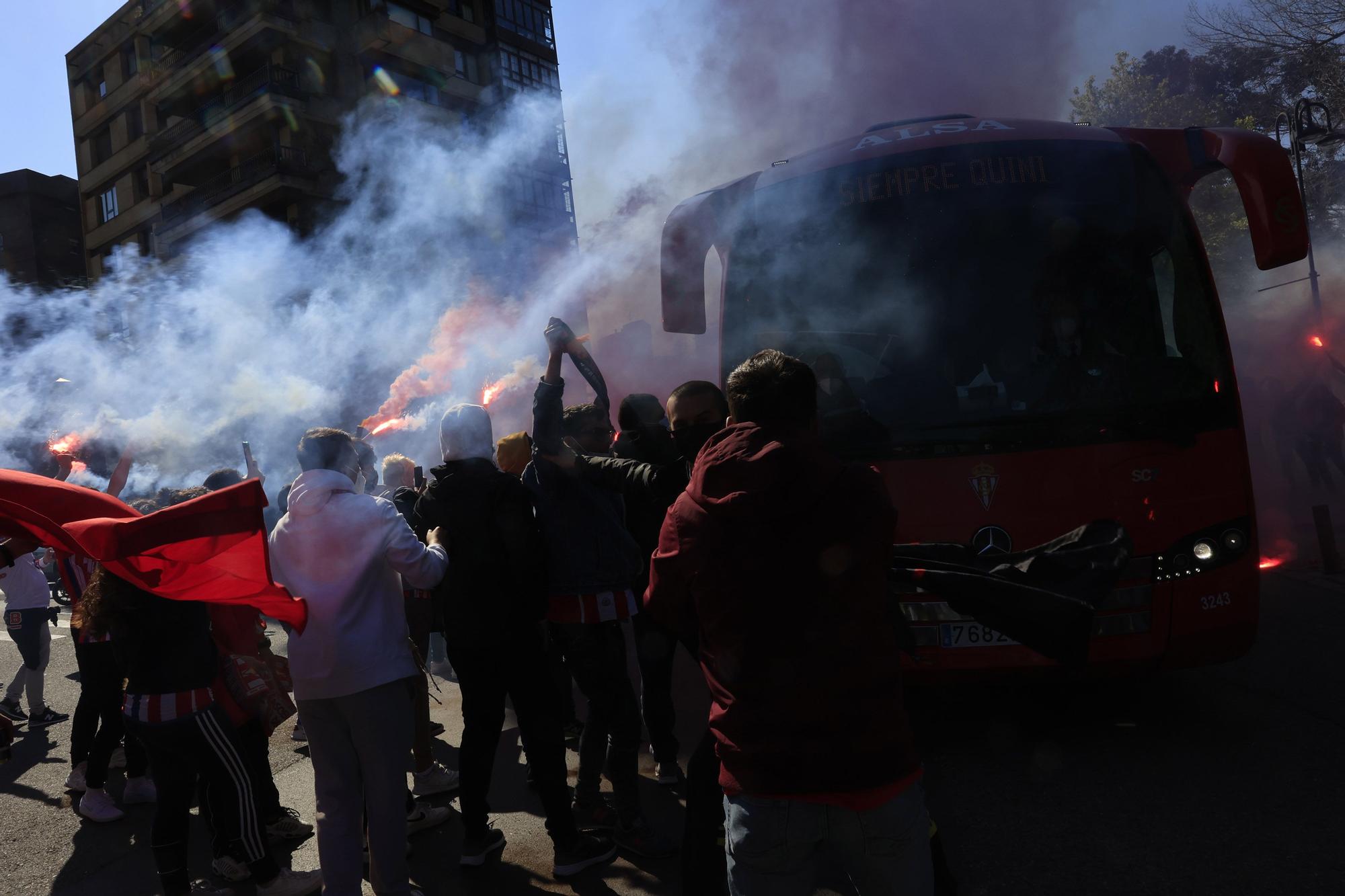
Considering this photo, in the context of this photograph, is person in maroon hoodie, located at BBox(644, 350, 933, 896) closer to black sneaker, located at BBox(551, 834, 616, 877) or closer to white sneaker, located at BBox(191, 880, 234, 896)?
black sneaker, located at BBox(551, 834, 616, 877)

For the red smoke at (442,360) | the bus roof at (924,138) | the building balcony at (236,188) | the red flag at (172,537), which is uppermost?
the building balcony at (236,188)

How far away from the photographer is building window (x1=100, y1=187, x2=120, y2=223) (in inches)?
1297

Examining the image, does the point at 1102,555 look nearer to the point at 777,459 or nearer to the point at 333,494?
the point at 777,459

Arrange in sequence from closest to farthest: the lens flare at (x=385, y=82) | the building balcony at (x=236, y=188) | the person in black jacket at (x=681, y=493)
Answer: the person in black jacket at (x=681, y=493), the building balcony at (x=236, y=188), the lens flare at (x=385, y=82)

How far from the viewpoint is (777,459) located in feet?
5.95

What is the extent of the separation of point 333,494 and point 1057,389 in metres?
3.07

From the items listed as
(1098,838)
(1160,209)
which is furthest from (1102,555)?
(1160,209)

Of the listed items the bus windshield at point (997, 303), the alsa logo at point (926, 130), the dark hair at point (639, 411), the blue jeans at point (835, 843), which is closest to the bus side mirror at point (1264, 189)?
the bus windshield at point (997, 303)

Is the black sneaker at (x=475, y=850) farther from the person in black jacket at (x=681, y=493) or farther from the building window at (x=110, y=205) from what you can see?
the building window at (x=110, y=205)

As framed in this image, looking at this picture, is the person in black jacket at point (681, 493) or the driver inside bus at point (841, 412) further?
the driver inside bus at point (841, 412)

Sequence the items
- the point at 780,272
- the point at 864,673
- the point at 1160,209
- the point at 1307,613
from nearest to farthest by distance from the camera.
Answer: the point at 864,673 → the point at 1160,209 → the point at 780,272 → the point at 1307,613

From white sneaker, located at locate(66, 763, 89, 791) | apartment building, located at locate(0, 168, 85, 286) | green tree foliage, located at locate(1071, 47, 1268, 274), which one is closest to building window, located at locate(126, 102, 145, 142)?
apartment building, located at locate(0, 168, 85, 286)

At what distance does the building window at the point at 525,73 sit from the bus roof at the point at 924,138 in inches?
1082

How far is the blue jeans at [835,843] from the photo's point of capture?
70.0 inches
